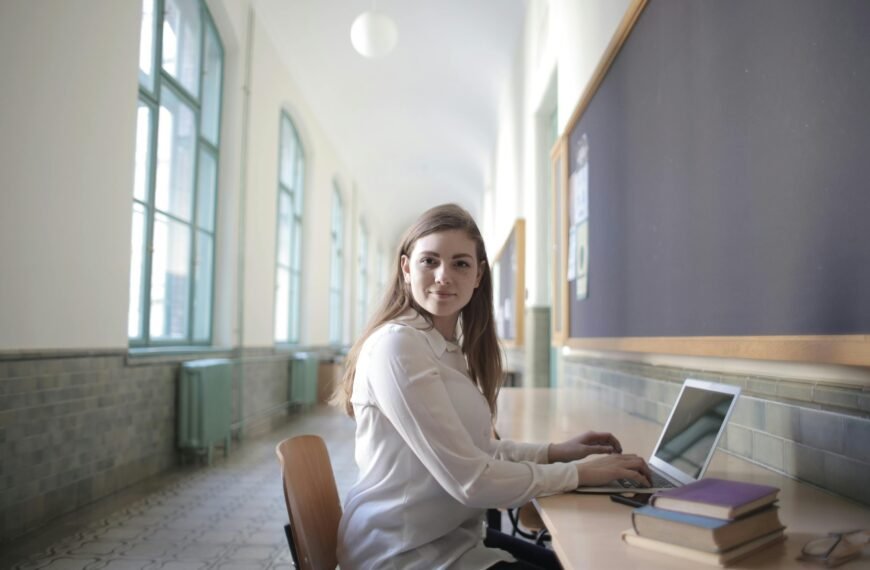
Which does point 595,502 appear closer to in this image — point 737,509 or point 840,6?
point 737,509

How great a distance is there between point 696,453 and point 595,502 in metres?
0.26

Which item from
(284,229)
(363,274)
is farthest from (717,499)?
(363,274)

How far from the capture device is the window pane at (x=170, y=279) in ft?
17.0

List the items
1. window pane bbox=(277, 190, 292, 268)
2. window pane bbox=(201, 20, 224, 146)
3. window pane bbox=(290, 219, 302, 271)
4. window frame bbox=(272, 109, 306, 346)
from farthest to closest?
1. window pane bbox=(290, 219, 302, 271)
2. window frame bbox=(272, 109, 306, 346)
3. window pane bbox=(277, 190, 292, 268)
4. window pane bbox=(201, 20, 224, 146)

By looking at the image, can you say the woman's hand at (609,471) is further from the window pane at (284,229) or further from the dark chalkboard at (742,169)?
the window pane at (284,229)

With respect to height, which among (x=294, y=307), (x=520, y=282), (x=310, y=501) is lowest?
(x=310, y=501)

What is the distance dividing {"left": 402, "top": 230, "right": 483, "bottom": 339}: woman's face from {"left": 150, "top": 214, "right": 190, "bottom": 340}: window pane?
392 cm

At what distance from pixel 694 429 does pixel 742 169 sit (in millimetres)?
661

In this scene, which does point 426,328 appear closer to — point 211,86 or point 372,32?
point 372,32

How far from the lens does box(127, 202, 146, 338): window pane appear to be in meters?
4.72

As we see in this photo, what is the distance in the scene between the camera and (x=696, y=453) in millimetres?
1334

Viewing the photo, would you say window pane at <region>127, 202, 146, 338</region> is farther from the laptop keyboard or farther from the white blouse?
the laptop keyboard

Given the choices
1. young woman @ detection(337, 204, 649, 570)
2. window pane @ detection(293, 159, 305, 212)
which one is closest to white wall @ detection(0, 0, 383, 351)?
young woman @ detection(337, 204, 649, 570)

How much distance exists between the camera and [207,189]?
6.36 m
